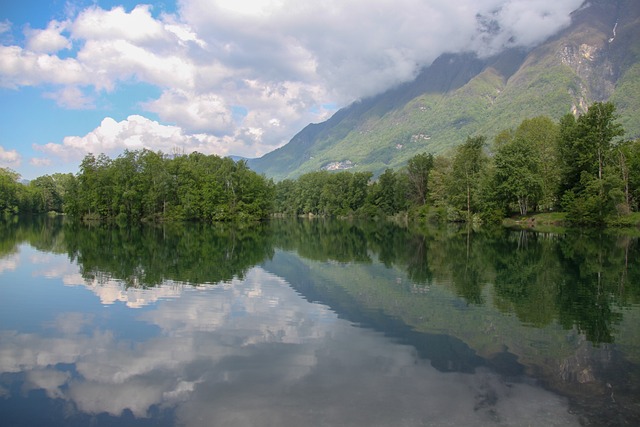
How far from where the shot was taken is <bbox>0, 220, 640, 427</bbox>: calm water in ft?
31.7

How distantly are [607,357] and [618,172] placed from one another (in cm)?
6962

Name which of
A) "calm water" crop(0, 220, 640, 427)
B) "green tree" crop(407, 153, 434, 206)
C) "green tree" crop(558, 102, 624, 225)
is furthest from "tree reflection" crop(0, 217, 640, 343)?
"green tree" crop(407, 153, 434, 206)

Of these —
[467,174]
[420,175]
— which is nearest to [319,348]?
[467,174]

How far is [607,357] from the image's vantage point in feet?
42.3

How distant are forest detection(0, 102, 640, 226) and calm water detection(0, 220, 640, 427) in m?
50.7

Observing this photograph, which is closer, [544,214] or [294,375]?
[294,375]

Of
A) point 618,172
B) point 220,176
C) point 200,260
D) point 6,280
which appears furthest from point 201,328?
point 220,176

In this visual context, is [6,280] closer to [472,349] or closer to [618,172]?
[472,349]

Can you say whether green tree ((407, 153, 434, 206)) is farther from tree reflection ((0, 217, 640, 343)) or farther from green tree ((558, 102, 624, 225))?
tree reflection ((0, 217, 640, 343))

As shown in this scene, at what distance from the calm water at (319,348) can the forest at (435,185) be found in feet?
166

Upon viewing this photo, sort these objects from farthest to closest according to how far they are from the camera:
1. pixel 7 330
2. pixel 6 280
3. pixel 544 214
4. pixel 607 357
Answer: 1. pixel 544 214
2. pixel 6 280
3. pixel 7 330
4. pixel 607 357

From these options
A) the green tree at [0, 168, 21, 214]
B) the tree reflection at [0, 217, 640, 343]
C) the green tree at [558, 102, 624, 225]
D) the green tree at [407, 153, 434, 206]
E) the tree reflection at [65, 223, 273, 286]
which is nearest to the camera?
the tree reflection at [0, 217, 640, 343]

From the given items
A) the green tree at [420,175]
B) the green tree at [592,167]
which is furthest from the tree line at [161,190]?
the green tree at [592,167]

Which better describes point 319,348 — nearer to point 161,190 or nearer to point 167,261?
point 167,261
